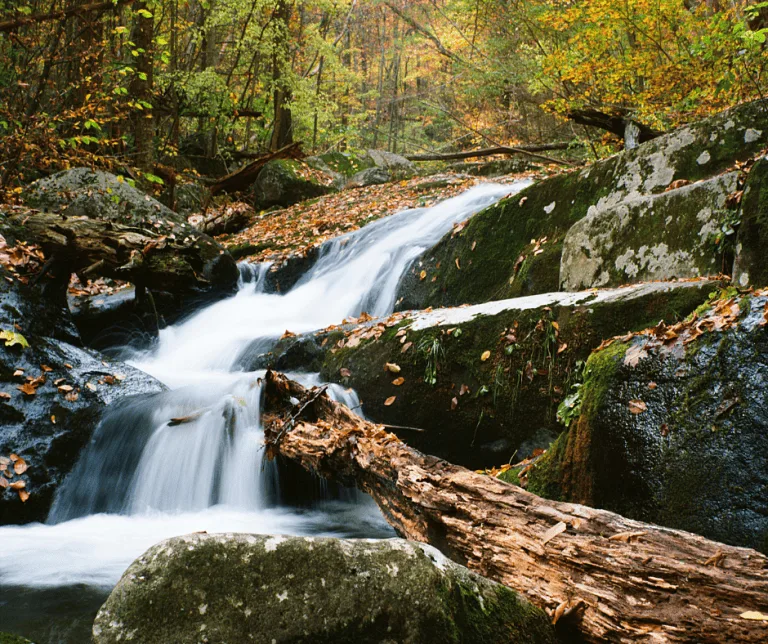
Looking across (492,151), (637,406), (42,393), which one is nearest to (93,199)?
(42,393)

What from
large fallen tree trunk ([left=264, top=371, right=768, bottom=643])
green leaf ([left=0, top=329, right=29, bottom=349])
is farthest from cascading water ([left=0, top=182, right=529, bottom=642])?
large fallen tree trunk ([left=264, top=371, right=768, bottom=643])

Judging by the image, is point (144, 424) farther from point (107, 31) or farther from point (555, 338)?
point (107, 31)

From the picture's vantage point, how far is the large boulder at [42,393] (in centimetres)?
485

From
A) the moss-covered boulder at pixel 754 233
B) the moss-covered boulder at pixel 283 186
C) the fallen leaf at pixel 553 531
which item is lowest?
the fallen leaf at pixel 553 531

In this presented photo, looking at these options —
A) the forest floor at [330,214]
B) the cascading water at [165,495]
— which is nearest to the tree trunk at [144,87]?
the forest floor at [330,214]

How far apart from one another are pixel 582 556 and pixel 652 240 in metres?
3.97

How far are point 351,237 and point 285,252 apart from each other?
1398 mm

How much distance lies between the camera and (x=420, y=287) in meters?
8.20

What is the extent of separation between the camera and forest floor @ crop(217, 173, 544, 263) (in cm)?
1179

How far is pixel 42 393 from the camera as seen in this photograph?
5.39m

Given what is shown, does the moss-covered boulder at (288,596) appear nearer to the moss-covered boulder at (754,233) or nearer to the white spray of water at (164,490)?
the white spray of water at (164,490)

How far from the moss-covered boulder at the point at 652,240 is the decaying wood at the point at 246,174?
12115mm

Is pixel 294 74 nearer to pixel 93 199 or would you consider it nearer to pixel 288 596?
pixel 93 199

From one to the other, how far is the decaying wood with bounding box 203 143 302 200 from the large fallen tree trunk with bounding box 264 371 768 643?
14088 mm
